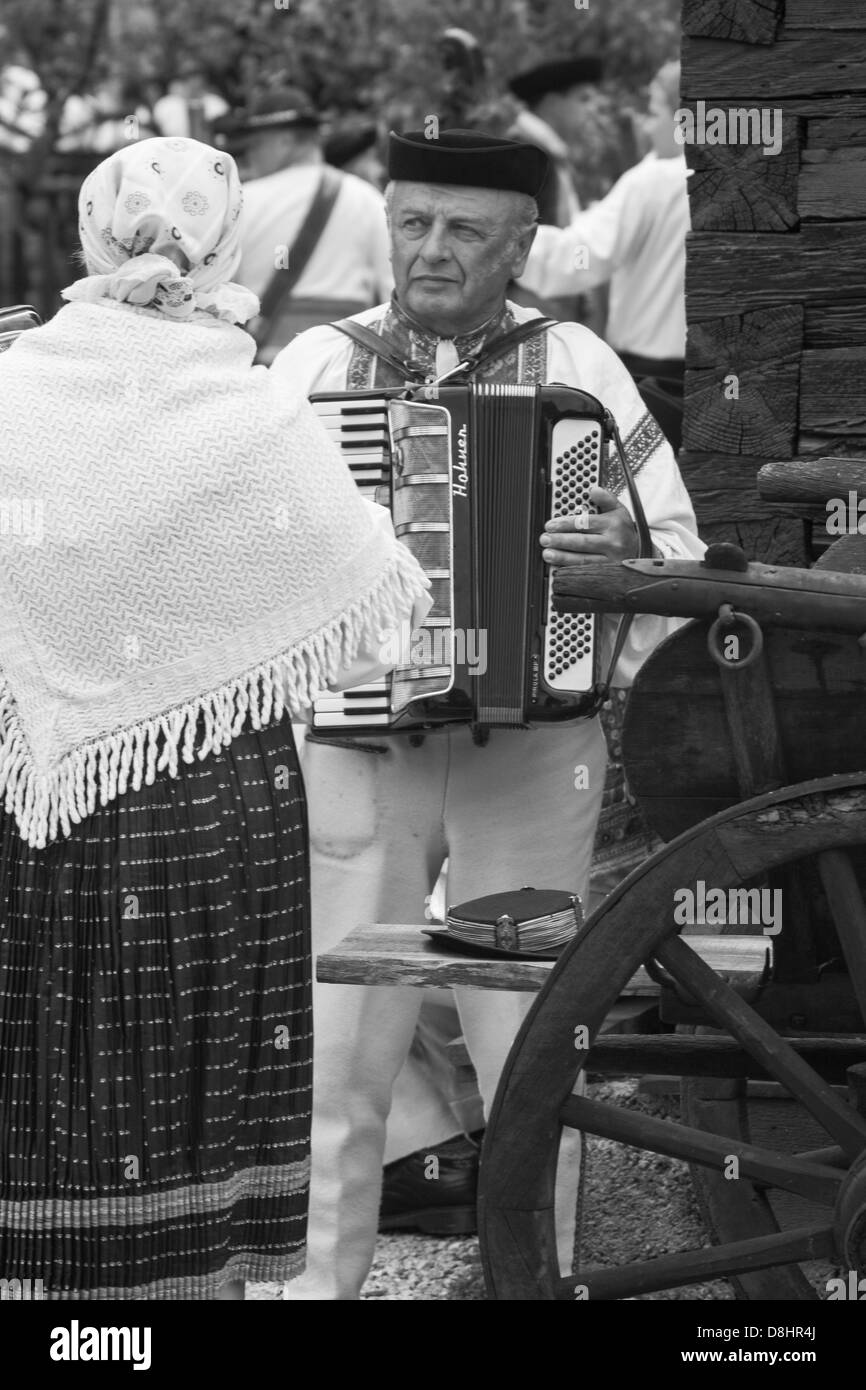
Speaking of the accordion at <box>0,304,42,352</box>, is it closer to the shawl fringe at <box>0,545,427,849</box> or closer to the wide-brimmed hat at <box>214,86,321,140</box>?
the shawl fringe at <box>0,545,427,849</box>

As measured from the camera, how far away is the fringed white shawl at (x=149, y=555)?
283 centimetres

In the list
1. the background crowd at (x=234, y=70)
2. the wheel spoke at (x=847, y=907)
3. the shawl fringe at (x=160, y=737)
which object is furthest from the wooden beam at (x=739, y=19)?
the background crowd at (x=234, y=70)

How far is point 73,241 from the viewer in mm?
14453

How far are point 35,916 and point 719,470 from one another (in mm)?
1959

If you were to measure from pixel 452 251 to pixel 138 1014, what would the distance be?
1.58 m

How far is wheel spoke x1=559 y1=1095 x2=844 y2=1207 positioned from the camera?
9.41 ft

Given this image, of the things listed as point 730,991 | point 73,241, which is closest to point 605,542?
point 730,991

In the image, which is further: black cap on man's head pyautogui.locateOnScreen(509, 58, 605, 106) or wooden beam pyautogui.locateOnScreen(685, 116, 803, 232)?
black cap on man's head pyautogui.locateOnScreen(509, 58, 605, 106)

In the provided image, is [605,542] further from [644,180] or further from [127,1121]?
[644,180]

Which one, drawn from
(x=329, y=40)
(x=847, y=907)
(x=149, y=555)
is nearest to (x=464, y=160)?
(x=149, y=555)

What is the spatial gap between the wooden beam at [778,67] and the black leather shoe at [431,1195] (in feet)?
7.52

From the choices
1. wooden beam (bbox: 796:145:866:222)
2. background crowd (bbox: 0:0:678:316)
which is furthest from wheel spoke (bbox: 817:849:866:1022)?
background crowd (bbox: 0:0:678:316)

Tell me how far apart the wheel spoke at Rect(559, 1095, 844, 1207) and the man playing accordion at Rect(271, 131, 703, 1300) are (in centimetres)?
80
